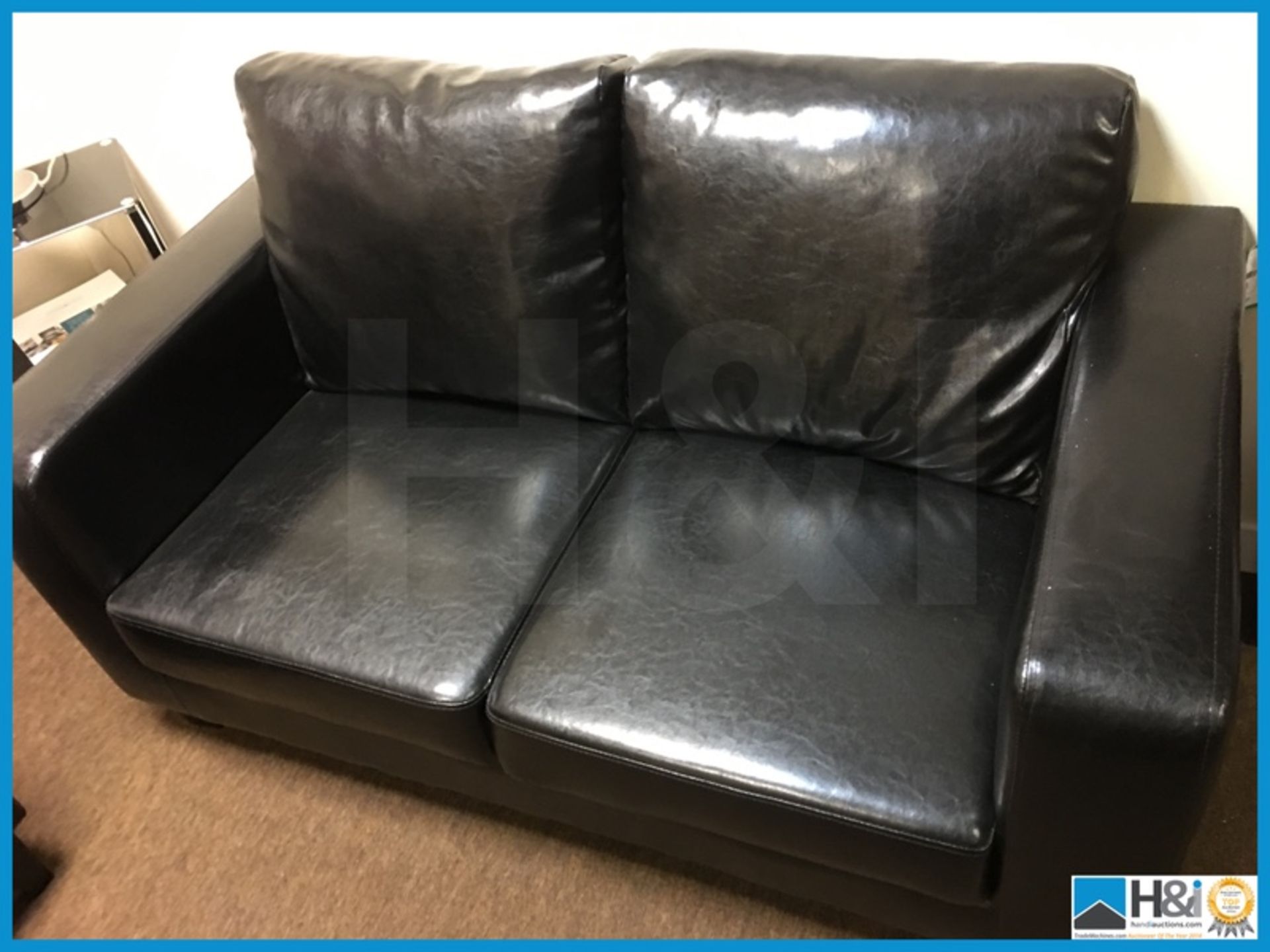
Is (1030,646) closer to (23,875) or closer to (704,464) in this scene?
(704,464)

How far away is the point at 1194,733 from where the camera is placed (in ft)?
2.46

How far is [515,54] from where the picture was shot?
1.44m

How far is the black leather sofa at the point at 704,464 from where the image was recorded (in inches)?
37.0

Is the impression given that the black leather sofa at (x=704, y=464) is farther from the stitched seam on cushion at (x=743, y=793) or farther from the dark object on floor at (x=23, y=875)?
the dark object on floor at (x=23, y=875)

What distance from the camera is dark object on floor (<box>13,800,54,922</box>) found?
52.8 inches

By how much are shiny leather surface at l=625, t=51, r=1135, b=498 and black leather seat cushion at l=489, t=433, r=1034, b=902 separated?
11 cm

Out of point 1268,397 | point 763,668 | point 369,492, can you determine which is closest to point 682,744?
point 763,668

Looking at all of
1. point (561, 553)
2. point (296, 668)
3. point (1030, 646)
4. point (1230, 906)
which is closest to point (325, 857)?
point (296, 668)

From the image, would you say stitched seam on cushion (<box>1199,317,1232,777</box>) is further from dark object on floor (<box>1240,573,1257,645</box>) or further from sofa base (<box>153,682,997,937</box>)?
dark object on floor (<box>1240,573,1257,645</box>)

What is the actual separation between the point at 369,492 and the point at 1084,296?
3.13 ft

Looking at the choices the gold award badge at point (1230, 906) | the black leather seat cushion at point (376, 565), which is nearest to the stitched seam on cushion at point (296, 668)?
the black leather seat cushion at point (376, 565)

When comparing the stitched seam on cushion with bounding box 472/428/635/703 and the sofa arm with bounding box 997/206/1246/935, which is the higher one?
the sofa arm with bounding box 997/206/1246/935

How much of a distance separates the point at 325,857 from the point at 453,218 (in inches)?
36.4

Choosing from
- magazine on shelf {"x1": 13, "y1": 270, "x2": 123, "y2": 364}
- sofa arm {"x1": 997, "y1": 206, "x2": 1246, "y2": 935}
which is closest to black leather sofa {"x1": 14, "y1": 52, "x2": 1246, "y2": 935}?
sofa arm {"x1": 997, "y1": 206, "x2": 1246, "y2": 935}
